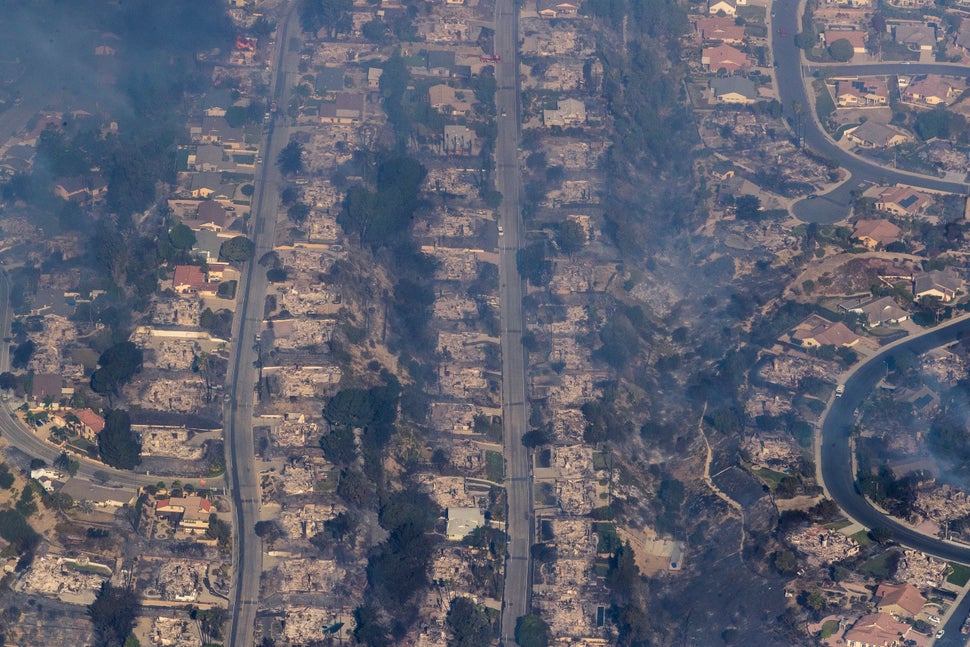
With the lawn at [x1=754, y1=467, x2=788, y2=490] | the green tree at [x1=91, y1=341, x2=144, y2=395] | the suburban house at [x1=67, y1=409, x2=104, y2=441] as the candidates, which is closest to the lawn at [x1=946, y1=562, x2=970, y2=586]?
the lawn at [x1=754, y1=467, x2=788, y2=490]

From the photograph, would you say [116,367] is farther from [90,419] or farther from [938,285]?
[938,285]

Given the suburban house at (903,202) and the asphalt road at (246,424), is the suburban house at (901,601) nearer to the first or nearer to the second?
the asphalt road at (246,424)

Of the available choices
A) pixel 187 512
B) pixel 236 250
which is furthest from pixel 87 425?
pixel 236 250

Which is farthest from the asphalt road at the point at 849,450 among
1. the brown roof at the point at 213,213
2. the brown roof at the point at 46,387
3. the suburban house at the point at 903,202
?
the brown roof at the point at 46,387

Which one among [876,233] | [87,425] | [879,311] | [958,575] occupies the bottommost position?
[958,575]

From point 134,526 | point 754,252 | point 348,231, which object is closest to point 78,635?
point 134,526

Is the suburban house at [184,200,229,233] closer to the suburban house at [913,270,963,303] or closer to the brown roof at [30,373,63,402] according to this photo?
the brown roof at [30,373,63,402]

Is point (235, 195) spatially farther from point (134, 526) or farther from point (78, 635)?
point (78, 635)
